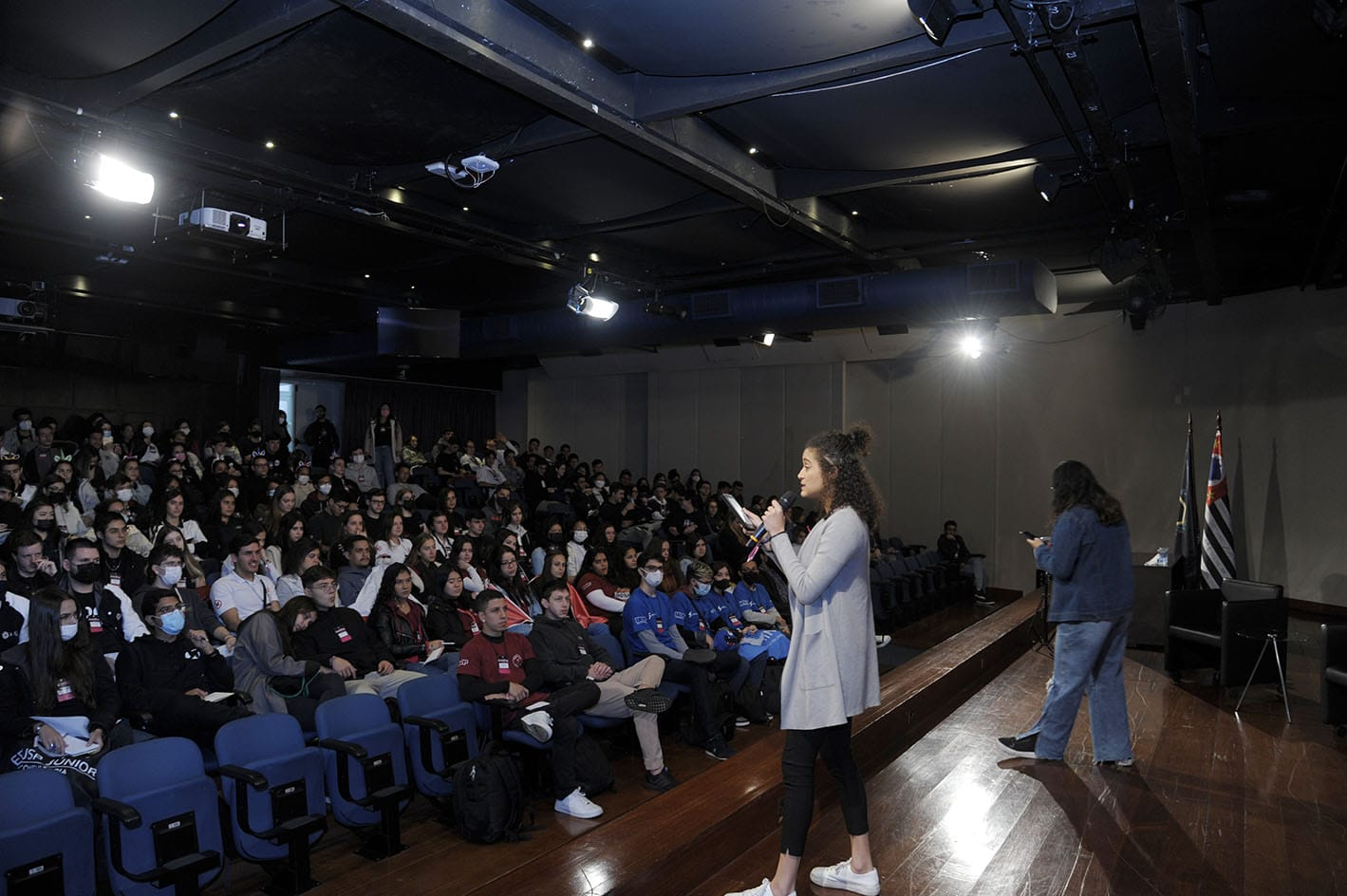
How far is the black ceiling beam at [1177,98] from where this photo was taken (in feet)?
11.9

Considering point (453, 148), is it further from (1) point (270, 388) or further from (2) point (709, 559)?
(1) point (270, 388)

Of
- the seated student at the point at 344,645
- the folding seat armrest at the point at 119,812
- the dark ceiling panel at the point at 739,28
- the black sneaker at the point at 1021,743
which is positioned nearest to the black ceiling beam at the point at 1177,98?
the dark ceiling panel at the point at 739,28

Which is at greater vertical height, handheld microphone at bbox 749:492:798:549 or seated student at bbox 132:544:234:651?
handheld microphone at bbox 749:492:798:549

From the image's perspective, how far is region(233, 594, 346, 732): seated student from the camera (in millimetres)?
4289

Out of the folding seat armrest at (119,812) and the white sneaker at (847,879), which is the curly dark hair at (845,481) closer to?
the white sneaker at (847,879)

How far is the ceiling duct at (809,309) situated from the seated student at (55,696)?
6442mm

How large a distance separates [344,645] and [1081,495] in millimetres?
3645

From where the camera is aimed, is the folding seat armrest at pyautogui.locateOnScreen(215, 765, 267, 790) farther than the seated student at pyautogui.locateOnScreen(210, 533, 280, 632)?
No

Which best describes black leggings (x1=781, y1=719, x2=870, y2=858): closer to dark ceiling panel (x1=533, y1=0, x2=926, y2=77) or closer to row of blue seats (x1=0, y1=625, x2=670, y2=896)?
row of blue seats (x1=0, y1=625, x2=670, y2=896)

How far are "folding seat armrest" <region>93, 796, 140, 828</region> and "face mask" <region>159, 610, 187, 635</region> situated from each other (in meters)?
1.33

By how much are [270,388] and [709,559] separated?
7853mm

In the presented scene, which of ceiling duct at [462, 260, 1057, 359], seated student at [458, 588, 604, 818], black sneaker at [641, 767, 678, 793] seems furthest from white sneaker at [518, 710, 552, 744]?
ceiling duct at [462, 260, 1057, 359]

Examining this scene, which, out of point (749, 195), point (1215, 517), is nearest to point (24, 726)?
point (749, 195)

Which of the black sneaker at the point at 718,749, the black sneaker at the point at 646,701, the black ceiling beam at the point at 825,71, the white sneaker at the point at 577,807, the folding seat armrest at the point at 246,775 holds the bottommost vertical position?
the black sneaker at the point at 718,749
